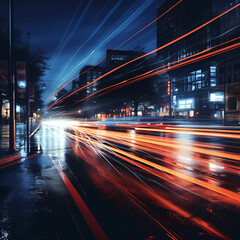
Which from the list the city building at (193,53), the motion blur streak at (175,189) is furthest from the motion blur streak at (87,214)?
the city building at (193,53)

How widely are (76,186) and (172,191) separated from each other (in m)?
2.23

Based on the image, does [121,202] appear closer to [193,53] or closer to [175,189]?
[175,189]

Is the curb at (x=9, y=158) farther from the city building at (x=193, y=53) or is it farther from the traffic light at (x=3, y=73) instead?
the city building at (x=193, y=53)

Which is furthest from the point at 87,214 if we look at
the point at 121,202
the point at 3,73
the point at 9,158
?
the point at 3,73

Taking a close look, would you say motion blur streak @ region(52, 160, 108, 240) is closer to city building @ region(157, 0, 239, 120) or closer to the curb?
the curb

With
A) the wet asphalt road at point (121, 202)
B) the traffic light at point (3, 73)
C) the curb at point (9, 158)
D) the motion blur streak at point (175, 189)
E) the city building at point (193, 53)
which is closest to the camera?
the wet asphalt road at point (121, 202)

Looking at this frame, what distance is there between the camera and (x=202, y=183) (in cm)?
607

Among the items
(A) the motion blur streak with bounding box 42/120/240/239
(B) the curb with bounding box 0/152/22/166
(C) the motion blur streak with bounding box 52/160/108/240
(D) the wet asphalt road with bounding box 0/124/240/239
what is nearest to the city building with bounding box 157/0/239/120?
(A) the motion blur streak with bounding box 42/120/240/239

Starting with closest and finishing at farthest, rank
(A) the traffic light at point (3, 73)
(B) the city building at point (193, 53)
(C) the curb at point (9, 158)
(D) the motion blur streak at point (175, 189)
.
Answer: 1. (D) the motion blur streak at point (175, 189)
2. (C) the curb at point (9, 158)
3. (A) the traffic light at point (3, 73)
4. (B) the city building at point (193, 53)

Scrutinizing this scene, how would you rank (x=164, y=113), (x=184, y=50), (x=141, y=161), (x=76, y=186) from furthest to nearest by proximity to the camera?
1. (x=164, y=113)
2. (x=184, y=50)
3. (x=141, y=161)
4. (x=76, y=186)

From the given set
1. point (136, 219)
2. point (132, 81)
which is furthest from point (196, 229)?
point (132, 81)

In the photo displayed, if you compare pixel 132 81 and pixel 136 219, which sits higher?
pixel 132 81

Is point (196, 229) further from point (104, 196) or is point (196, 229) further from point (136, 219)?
point (104, 196)

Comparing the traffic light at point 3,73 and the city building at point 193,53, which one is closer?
the traffic light at point 3,73
